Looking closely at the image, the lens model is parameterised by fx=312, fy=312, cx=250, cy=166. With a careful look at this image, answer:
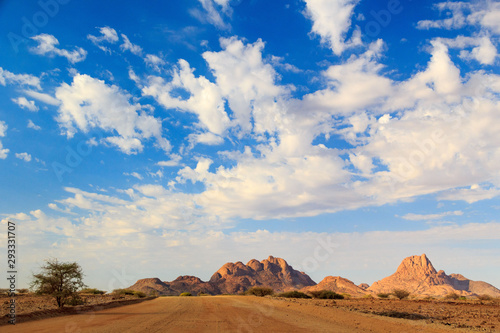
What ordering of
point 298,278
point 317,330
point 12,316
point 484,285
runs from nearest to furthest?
point 317,330 → point 12,316 → point 484,285 → point 298,278

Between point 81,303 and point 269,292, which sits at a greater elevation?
point 81,303

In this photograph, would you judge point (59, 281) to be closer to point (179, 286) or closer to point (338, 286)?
point (179, 286)

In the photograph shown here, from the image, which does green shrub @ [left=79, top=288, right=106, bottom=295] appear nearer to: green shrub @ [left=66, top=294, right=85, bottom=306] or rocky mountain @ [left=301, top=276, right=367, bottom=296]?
green shrub @ [left=66, top=294, right=85, bottom=306]

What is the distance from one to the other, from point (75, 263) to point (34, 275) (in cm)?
342

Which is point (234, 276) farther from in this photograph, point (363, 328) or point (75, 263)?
point (363, 328)

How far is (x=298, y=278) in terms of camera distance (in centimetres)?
18188

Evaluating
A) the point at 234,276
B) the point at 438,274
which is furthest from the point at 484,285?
the point at 234,276

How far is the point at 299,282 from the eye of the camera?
17900 cm

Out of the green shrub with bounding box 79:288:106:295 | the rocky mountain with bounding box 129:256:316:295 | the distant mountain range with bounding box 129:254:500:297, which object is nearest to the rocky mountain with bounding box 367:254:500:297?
the distant mountain range with bounding box 129:254:500:297

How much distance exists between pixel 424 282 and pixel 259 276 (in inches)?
3475

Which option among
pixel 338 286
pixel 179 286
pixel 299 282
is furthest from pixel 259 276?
pixel 179 286

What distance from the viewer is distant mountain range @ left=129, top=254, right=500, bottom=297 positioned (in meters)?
150

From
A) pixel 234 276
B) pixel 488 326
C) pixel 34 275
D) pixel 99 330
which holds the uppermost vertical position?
pixel 34 275

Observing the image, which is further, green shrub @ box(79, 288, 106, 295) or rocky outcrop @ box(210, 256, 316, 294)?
rocky outcrop @ box(210, 256, 316, 294)
